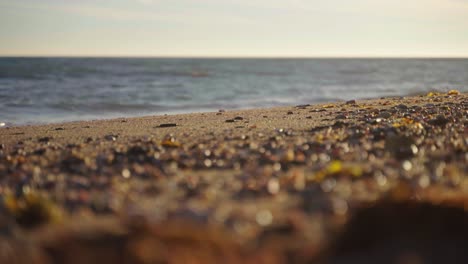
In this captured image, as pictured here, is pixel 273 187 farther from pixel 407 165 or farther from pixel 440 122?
pixel 440 122

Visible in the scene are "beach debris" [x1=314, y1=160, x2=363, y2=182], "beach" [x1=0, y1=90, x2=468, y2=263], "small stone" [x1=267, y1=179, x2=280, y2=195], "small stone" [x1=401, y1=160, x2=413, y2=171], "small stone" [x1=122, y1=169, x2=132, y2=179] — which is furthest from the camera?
"small stone" [x1=122, y1=169, x2=132, y2=179]

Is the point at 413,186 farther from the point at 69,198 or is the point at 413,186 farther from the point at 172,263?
the point at 69,198

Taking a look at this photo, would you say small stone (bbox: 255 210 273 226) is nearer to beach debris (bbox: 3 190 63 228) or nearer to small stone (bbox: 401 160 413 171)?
beach debris (bbox: 3 190 63 228)

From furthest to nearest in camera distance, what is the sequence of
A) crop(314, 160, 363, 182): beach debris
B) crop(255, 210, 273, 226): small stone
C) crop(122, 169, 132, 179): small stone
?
crop(122, 169, 132, 179): small stone, crop(314, 160, 363, 182): beach debris, crop(255, 210, 273, 226): small stone

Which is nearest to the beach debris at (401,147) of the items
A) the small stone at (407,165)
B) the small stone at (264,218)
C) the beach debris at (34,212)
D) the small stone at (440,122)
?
the small stone at (407,165)

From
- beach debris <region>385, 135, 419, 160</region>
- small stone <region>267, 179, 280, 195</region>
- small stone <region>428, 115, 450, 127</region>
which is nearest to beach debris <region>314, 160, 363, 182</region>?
small stone <region>267, 179, 280, 195</region>

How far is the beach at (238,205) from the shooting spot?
6.39ft

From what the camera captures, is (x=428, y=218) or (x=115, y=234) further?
(x=428, y=218)

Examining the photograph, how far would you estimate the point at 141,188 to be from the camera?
9.91 feet

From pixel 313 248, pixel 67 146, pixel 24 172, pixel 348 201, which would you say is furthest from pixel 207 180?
pixel 67 146

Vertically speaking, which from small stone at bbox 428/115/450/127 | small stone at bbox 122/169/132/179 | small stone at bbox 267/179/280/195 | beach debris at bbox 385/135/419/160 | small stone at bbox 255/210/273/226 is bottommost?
small stone at bbox 122/169/132/179

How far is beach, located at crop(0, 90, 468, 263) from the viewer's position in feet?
6.39

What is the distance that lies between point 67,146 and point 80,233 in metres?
3.74

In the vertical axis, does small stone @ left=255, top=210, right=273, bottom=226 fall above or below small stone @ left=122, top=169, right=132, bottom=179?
above
